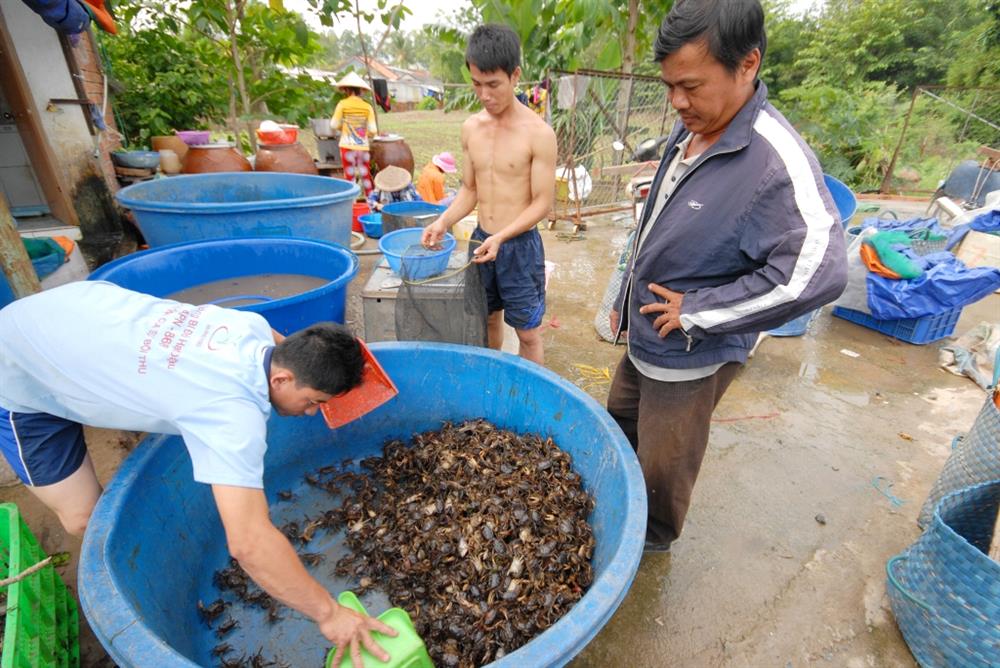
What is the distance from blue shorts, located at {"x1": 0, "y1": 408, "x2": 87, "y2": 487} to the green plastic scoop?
4.22ft

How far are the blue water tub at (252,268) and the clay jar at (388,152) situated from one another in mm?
4501

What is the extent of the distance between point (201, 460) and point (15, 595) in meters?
0.79

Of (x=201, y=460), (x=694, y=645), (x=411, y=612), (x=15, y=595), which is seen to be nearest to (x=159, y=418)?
(x=201, y=460)

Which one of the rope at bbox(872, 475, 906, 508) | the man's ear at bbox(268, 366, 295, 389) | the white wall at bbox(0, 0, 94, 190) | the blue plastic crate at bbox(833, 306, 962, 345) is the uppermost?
the white wall at bbox(0, 0, 94, 190)

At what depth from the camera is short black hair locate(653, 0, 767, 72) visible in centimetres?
124

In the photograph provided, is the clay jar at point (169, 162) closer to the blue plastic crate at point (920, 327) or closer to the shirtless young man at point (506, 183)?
the shirtless young man at point (506, 183)

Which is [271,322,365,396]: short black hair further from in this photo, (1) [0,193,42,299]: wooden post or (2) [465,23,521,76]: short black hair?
(1) [0,193,42,299]: wooden post

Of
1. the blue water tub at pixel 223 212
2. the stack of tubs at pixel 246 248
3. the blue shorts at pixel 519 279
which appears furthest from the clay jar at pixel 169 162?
the blue shorts at pixel 519 279

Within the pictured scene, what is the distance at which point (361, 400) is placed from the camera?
230 cm

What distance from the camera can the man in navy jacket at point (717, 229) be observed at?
1296mm

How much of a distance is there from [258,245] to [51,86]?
3071mm

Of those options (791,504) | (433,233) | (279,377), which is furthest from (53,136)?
(791,504)

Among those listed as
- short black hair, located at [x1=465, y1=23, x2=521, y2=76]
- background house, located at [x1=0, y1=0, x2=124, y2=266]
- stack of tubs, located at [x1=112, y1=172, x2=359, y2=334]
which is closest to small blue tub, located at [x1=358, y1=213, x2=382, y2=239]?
stack of tubs, located at [x1=112, y1=172, x2=359, y2=334]

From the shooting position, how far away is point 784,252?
133cm
